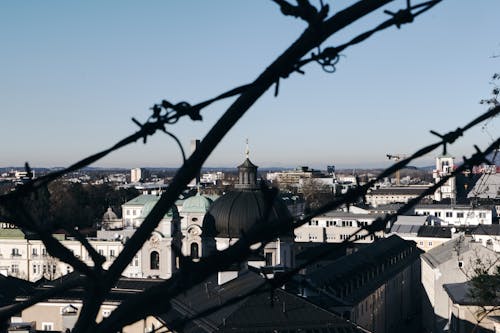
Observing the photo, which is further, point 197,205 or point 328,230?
point 328,230

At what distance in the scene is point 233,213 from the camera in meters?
30.6

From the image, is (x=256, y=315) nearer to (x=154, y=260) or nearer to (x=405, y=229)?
(x=154, y=260)

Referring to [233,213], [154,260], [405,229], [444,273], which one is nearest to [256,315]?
[233,213]

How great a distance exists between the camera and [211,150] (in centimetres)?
264

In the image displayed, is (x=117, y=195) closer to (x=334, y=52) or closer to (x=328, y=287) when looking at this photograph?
(x=328, y=287)

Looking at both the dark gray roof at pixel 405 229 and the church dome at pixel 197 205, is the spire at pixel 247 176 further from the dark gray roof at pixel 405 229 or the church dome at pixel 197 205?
the dark gray roof at pixel 405 229

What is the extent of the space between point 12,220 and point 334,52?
1.41m

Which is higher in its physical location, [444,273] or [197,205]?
[197,205]

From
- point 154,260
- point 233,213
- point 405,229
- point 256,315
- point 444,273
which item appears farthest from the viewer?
point 405,229

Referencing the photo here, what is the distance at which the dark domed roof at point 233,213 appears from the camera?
3017 cm

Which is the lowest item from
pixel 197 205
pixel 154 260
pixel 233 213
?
pixel 154 260

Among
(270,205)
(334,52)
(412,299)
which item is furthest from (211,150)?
(412,299)

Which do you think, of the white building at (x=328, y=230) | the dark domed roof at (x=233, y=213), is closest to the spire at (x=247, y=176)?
the dark domed roof at (x=233, y=213)

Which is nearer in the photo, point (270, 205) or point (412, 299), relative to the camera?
point (270, 205)
